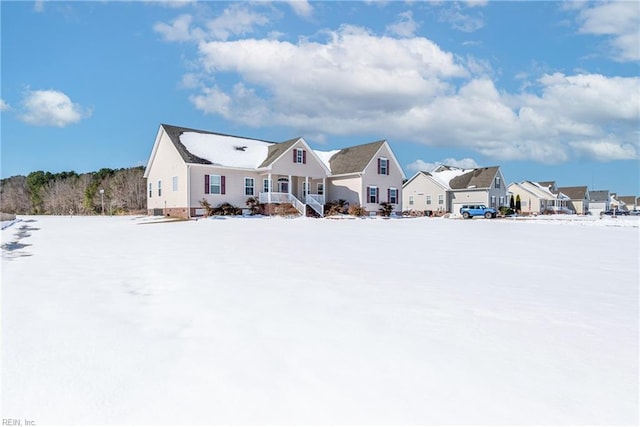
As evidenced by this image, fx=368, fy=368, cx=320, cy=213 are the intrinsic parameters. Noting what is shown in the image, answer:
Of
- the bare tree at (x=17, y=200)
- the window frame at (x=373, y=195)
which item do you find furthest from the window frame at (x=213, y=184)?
the bare tree at (x=17, y=200)

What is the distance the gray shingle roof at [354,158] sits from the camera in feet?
105

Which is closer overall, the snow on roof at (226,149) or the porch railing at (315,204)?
the snow on roof at (226,149)

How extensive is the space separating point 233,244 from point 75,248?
13.8 feet

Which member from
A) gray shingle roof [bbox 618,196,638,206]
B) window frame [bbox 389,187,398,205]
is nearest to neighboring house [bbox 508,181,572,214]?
window frame [bbox 389,187,398,205]

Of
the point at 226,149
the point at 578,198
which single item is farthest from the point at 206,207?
the point at 578,198

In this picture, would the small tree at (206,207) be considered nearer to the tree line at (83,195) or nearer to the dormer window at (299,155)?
the dormer window at (299,155)

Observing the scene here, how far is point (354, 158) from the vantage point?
33.5 meters

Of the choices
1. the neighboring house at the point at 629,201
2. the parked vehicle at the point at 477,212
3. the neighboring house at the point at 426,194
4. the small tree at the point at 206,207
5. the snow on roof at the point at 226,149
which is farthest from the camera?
the neighboring house at the point at 629,201

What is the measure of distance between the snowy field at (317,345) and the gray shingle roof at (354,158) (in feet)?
83.4

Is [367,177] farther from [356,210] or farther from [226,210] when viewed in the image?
[226,210]

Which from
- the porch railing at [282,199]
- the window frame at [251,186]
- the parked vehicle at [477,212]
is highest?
the window frame at [251,186]

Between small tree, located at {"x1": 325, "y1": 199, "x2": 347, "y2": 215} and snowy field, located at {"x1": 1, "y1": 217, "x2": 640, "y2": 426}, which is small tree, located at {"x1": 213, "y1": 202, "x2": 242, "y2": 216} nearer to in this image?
small tree, located at {"x1": 325, "y1": 199, "x2": 347, "y2": 215}

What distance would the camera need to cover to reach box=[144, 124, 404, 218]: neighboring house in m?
24.5

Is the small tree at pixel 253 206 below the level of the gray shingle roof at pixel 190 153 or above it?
below
